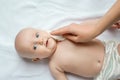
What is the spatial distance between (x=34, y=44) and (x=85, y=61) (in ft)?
0.88

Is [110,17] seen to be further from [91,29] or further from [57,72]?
[57,72]

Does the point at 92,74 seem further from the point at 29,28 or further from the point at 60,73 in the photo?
the point at 29,28

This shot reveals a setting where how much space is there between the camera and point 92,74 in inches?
49.5

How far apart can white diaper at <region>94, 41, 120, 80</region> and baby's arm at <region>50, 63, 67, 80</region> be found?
0.17m

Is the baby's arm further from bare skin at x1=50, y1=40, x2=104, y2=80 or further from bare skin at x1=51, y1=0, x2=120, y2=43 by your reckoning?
bare skin at x1=51, y1=0, x2=120, y2=43

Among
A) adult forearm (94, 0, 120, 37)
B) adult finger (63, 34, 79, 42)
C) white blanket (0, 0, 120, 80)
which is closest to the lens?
adult forearm (94, 0, 120, 37)

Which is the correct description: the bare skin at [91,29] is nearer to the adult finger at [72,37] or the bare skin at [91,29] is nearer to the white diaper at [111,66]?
the adult finger at [72,37]

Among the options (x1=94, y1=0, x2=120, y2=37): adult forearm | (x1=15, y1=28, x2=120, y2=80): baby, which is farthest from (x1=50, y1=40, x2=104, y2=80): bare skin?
(x1=94, y1=0, x2=120, y2=37): adult forearm

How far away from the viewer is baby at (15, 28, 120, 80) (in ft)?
4.09

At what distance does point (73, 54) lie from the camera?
1.27m

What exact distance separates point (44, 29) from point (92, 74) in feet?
1.18

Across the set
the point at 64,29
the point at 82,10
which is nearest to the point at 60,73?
the point at 64,29

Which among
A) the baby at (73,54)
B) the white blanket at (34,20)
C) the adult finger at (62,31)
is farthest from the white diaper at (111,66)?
the adult finger at (62,31)

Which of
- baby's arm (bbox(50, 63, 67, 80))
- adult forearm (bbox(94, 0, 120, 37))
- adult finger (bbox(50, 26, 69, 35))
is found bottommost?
baby's arm (bbox(50, 63, 67, 80))
